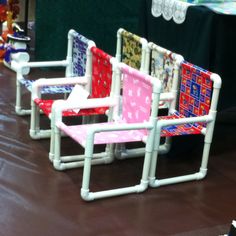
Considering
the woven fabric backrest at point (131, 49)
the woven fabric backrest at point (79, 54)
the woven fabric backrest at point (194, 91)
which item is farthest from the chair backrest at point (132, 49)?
the woven fabric backrest at point (194, 91)

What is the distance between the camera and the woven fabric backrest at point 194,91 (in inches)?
99.9

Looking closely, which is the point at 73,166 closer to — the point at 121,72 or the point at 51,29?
the point at 121,72


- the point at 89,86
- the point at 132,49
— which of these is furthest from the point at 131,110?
the point at 132,49

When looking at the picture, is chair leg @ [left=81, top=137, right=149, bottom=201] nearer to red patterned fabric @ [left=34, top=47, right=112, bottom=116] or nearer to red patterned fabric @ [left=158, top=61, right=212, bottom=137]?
red patterned fabric @ [left=158, top=61, right=212, bottom=137]

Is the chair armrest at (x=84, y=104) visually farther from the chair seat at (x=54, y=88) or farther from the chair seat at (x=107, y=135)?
the chair seat at (x=54, y=88)

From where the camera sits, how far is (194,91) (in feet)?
8.66

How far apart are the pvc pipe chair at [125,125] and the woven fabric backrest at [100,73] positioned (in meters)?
0.16

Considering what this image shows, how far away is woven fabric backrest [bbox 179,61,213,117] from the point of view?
254 centimetres

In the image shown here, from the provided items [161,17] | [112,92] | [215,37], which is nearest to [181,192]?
[112,92]

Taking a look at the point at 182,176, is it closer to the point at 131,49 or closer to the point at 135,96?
the point at 135,96

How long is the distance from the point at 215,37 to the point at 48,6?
2421mm

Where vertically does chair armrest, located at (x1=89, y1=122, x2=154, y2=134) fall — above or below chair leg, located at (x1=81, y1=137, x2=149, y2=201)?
above

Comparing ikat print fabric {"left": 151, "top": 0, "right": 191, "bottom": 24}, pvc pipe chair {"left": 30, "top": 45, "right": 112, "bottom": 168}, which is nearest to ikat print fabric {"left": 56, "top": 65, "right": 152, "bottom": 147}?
pvc pipe chair {"left": 30, "top": 45, "right": 112, "bottom": 168}

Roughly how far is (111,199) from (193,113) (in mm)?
658
